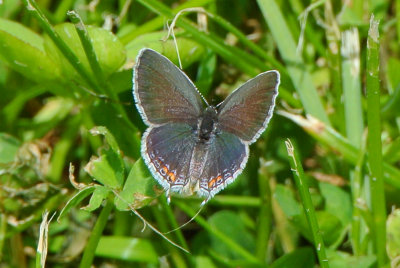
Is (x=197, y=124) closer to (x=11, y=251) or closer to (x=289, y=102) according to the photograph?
(x=289, y=102)

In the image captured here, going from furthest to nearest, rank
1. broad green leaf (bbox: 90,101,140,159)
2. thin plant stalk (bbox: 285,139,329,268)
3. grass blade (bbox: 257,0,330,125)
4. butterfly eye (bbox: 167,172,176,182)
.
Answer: grass blade (bbox: 257,0,330,125)
broad green leaf (bbox: 90,101,140,159)
butterfly eye (bbox: 167,172,176,182)
thin plant stalk (bbox: 285,139,329,268)

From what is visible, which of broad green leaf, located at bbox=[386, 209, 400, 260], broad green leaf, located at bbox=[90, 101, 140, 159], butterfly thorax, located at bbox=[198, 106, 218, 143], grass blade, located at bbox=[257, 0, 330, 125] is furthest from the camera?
grass blade, located at bbox=[257, 0, 330, 125]

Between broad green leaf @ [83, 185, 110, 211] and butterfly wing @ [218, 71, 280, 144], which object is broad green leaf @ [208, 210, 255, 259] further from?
broad green leaf @ [83, 185, 110, 211]

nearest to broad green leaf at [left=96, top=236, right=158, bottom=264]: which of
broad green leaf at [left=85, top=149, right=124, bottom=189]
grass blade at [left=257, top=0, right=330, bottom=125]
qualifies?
broad green leaf at [left=85, top=149, right=124, bottom=189]

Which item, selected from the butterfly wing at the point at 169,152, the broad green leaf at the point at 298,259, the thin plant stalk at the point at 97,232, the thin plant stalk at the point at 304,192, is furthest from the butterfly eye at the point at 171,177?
the broad green leaf at the point at 298,259

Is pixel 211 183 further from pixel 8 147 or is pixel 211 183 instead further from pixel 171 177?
pixel 8 147

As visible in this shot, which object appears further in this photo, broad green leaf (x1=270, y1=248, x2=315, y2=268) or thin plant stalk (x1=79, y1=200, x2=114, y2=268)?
broad green leaf (x1=270, y1=248, x2=315, y2=268)

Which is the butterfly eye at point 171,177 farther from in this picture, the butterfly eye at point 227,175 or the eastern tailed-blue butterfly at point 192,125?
the butterfly eye at point 227,175
